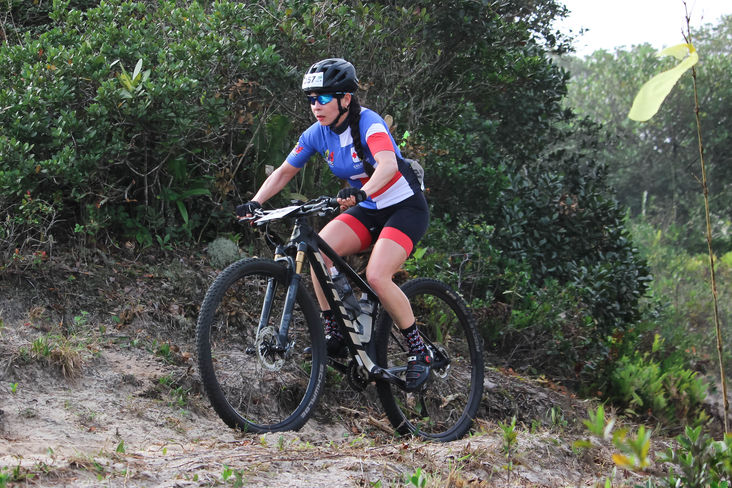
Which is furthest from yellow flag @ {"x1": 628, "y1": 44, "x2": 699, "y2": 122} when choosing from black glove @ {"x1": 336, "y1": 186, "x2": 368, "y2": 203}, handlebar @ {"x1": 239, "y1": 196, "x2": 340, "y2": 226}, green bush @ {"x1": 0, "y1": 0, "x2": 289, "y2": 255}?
green bush @ {"x1": 0, "y1": 0, "x2": 289, "y2": 255}

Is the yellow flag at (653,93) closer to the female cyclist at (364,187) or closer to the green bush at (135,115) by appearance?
the female cyclist at (364,187)

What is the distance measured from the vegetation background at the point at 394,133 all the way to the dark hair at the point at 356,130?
202 cm

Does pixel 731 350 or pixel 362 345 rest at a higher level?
pixel 362 345

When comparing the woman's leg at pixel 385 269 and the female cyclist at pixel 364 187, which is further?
the woman's leg at pixel 385 269

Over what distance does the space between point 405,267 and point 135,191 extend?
260 centimetres

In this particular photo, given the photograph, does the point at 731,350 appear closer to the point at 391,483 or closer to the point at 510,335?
the point at 510,335

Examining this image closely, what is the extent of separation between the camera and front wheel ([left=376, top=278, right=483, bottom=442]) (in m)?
5.15

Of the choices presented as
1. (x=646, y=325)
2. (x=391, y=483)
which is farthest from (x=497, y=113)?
(x=391, y=483)

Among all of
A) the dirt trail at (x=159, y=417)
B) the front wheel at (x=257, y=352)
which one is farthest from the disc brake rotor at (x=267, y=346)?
the dirt trail at (x=159, y=417)

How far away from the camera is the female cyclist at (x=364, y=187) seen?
4668 mm

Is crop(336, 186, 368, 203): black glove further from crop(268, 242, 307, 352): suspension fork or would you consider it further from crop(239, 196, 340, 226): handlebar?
crop(268, 242, 307, 352): suspension fork

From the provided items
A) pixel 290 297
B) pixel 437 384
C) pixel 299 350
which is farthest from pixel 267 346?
pixel 437 384

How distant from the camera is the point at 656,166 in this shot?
24.0 meters

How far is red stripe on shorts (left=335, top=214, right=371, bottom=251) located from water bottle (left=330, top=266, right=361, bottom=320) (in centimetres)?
31
